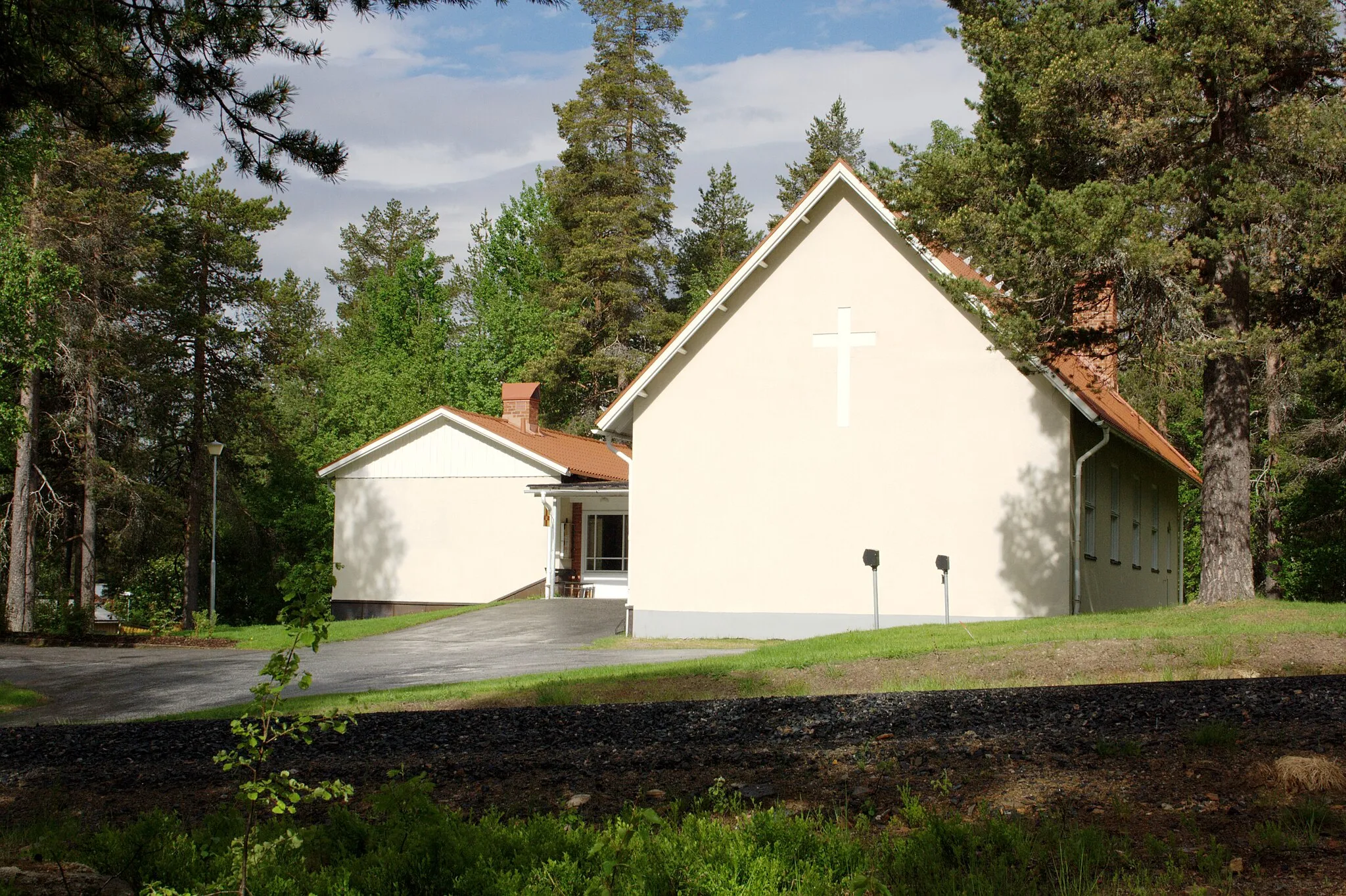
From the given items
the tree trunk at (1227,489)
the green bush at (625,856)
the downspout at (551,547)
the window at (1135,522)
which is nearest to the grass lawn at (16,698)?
the green bush at (625,856)

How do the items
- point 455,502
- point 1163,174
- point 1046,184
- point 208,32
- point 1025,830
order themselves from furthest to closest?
point 455,502 → point 1046,184 → point 1163,174 → point 208,32 → point 1025,830

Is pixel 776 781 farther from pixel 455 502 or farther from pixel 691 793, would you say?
pixel 455 502

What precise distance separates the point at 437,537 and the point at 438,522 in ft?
1.47

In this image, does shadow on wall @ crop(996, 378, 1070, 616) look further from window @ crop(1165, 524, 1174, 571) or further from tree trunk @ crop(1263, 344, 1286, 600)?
window @ crop(1165, 524, 1174, 571)

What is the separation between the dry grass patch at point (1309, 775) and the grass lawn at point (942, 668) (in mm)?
5308

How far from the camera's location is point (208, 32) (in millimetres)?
8164

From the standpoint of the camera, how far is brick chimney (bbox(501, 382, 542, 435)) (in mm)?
37719

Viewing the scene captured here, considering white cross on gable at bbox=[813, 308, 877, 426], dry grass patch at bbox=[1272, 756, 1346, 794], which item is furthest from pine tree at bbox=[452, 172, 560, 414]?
dry grass patch at bbox=[1272, 756, 1346, 794]

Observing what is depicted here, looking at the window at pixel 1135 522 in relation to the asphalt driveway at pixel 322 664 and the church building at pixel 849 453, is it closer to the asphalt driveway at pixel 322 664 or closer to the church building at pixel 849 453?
the church building at pixel 849 453

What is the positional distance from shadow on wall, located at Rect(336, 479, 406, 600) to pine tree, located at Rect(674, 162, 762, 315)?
68.8ft

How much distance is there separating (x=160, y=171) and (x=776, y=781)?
1420 inches

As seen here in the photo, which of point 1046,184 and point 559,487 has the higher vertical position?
point 1046,184

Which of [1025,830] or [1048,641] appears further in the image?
[1048,641]

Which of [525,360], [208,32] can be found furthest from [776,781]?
[525,360]
